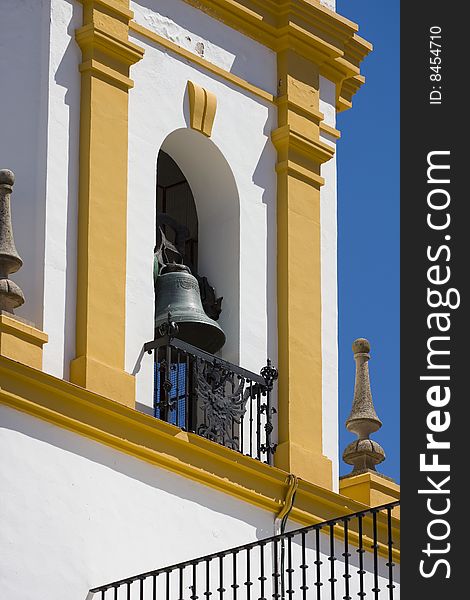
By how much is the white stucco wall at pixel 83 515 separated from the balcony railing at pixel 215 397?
0.60 m

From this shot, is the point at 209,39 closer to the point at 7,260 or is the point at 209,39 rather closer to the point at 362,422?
the point at 362,422

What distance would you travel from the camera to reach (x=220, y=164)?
61.2 ft

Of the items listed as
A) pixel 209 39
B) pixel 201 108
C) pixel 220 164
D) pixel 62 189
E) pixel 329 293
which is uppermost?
pixel 209 39

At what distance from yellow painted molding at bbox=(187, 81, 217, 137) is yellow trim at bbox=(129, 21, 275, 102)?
182 mm

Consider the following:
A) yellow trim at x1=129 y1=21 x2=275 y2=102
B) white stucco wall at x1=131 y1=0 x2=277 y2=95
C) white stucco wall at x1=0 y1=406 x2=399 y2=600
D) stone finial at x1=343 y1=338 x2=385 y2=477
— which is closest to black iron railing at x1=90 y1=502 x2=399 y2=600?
white stucco wall at x1=0 y1=406 x2=399 y2=600

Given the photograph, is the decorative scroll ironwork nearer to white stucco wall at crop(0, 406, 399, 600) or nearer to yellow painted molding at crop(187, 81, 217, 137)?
white stucco wall at crop(0, 406, 399, 600)

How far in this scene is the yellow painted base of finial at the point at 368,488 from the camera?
725 inches

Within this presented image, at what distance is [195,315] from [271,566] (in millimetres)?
1672

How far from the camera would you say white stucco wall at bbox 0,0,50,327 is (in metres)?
17.0

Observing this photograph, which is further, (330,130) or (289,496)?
(330,130)

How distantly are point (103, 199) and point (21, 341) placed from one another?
1417 millimetres

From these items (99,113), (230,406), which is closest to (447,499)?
(230,406)

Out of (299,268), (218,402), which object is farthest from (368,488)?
(299,268)

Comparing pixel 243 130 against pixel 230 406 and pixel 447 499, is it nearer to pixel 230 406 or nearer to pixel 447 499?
pixel 230 406
